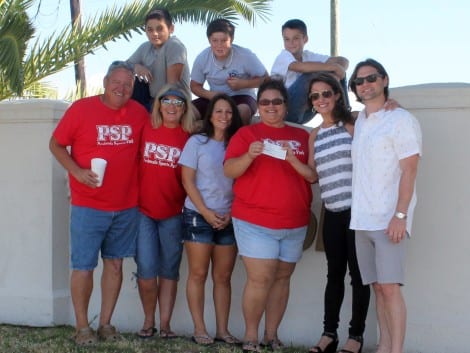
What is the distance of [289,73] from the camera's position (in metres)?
6.34

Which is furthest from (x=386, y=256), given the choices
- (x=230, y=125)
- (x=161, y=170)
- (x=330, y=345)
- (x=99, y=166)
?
(x=99, y=166)

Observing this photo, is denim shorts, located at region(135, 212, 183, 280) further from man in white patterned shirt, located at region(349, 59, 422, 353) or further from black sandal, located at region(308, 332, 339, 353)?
man in white patterned shirt, located at region(349, 59, 422, 353)

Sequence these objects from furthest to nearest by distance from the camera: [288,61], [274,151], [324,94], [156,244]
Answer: [288,61] < [156,244] < [324,94] < [274,151]

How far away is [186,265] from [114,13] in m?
5.31

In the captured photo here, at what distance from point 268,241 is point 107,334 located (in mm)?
1579

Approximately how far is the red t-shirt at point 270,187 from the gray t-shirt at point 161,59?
1.31 m

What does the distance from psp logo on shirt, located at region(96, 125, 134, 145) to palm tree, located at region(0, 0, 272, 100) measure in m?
3.51

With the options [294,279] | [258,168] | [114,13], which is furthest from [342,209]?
[114,13]

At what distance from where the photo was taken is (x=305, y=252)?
5.99m

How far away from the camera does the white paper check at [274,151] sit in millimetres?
5078

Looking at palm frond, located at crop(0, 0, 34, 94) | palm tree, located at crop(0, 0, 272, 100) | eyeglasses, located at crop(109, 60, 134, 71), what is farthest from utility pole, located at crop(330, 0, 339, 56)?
eyeglasses, located at crop(109, 60, 134, 71)

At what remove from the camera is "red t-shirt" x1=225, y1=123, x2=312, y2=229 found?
5.32 m

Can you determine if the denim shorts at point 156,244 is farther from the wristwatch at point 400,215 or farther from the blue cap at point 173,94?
the wristwatch at point 400,215

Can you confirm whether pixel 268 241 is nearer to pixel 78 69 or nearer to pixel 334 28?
pixel 78 69
